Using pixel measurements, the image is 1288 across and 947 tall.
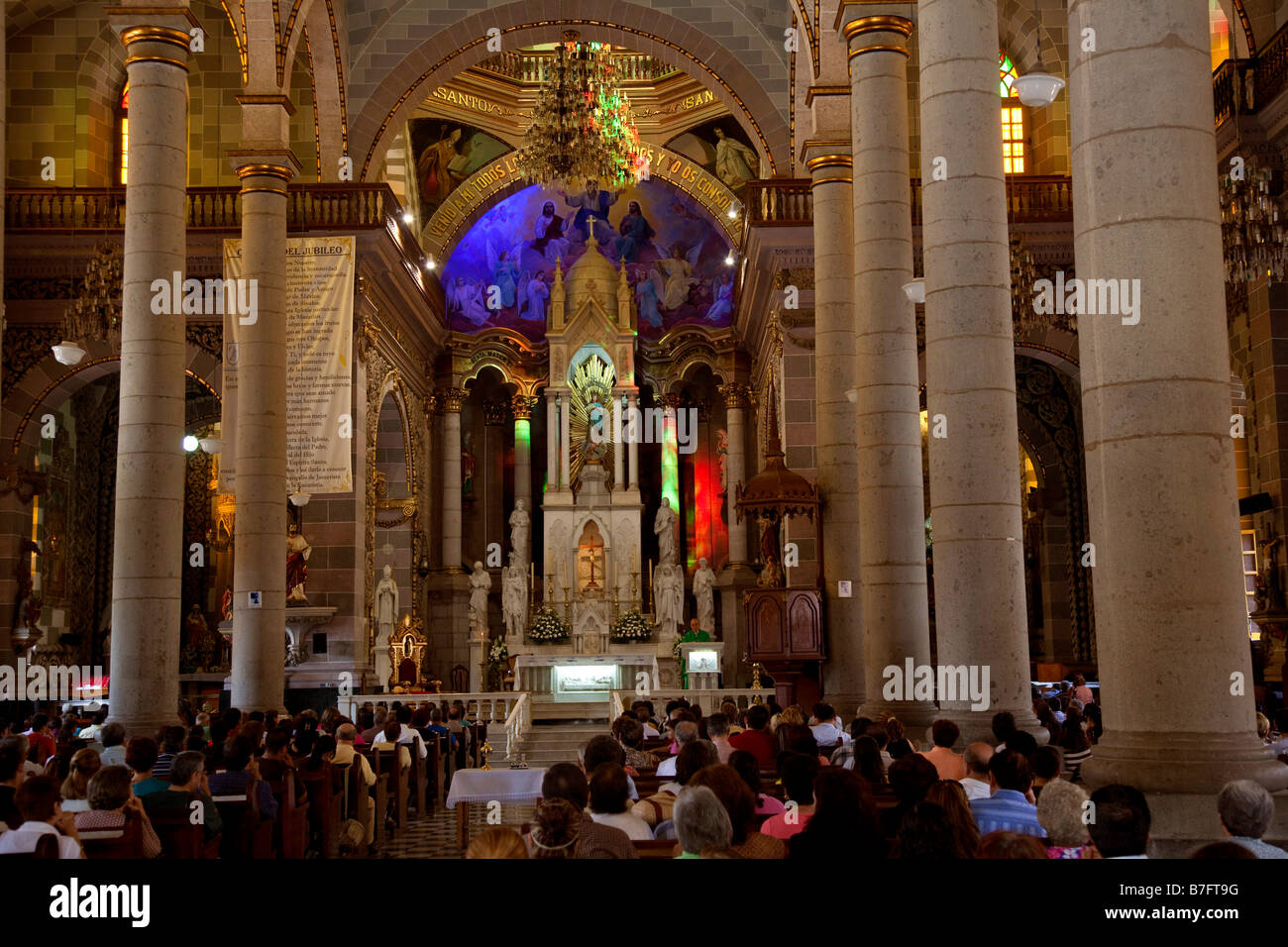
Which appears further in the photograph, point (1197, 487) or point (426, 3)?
point (426, 3)

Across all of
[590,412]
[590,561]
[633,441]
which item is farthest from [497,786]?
[590,412]

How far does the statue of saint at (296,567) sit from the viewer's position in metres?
21.4

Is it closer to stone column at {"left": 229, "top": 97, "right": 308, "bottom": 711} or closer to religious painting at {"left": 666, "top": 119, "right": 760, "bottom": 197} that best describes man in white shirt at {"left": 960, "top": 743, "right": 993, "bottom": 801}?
stone column at {"left": 229, "top": 97, "right": 308, "bottom": 711}

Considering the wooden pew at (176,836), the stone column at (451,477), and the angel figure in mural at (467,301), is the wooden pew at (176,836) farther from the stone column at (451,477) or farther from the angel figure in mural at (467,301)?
the angel figure in mural at (467,301)

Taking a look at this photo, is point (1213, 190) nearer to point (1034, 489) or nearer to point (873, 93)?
point (873, 93)

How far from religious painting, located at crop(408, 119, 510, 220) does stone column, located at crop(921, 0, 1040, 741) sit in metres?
21.5

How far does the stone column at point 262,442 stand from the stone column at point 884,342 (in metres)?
7.64

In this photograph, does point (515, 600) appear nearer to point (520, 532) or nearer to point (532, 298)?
point (520, 532)

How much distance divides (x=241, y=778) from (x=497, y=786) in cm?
232

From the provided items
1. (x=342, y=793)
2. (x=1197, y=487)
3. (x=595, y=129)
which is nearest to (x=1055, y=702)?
(x=342, y=793)

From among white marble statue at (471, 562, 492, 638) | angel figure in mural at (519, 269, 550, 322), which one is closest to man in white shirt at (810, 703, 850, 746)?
white marble statue at (471, 562, 492, 638)

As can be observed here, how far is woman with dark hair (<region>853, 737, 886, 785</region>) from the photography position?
774 cm
